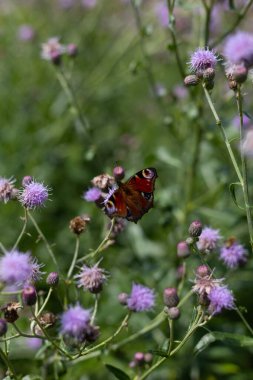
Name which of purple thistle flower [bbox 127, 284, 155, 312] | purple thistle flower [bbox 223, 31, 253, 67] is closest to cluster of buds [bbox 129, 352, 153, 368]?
purple thistle flower [bbox 127, 284, 155, 312]

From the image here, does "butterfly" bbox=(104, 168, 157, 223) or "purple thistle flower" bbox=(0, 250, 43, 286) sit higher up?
"butterfly" bbox=(104, 168, 157, 223)

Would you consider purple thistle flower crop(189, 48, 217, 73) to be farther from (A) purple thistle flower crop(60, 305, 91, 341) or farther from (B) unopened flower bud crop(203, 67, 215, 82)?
(A) purple thistle flower crop(60, 305, 91, 341)

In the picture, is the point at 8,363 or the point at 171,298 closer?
the point at 8,363

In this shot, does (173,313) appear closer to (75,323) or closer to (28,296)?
(75,323)

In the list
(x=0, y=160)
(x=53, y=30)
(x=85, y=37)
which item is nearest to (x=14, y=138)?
(x=0, y=160)

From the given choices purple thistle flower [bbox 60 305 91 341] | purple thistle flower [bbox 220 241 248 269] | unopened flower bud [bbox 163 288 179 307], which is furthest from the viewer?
purple thistle flower [bbox 220 241 248 269]

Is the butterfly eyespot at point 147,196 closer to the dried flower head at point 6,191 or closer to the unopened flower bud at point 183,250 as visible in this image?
the unopened flower bud at point 183,250

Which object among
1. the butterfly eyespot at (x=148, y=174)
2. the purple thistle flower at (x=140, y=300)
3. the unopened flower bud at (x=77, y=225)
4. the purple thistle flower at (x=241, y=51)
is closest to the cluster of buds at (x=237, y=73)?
the purple thistle flower at (x=241, y=51)

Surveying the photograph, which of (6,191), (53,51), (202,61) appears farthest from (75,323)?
(53,51)

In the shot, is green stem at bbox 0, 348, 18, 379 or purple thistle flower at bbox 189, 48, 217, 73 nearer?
green stem at bbox 0, 348, 18, 379
